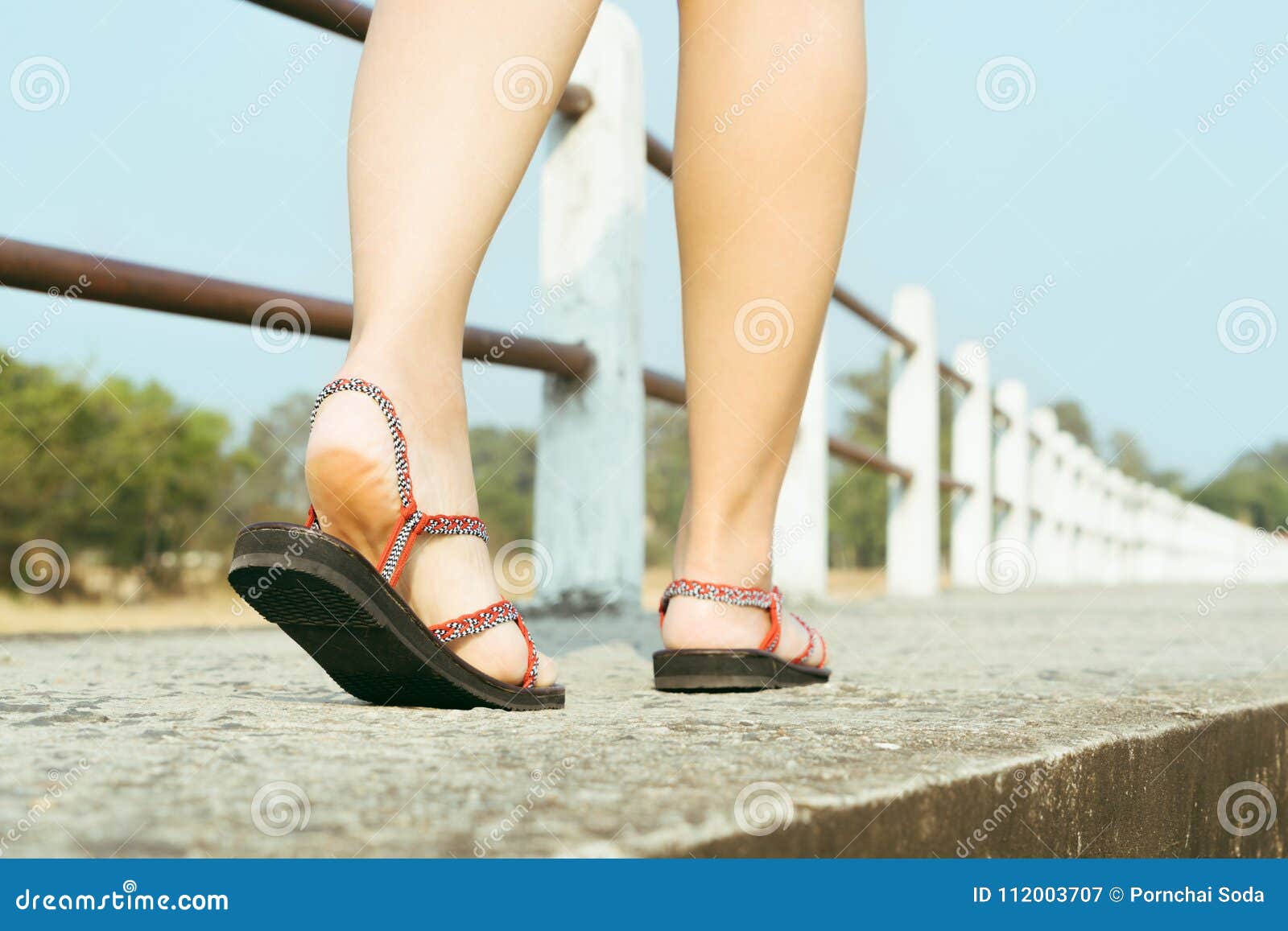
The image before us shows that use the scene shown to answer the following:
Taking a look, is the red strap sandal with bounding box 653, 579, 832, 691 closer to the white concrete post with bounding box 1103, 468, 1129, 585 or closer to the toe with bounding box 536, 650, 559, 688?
the toe with bounding box 536, 650, 559, 688

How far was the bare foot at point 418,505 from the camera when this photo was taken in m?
0.65

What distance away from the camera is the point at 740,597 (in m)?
0.90

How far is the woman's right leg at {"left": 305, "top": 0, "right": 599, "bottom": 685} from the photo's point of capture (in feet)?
2.21

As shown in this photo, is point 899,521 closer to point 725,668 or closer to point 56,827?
point 725,668

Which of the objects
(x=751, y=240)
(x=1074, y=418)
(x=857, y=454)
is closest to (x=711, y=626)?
(x=751, y=240)

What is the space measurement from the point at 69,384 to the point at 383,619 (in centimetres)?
702

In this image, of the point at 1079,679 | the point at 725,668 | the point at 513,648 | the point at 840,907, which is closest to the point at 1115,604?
the point at 1079,679

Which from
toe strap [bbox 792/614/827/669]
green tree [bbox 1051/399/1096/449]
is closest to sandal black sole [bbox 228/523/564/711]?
toe strap [bbox 792/614/827/669]

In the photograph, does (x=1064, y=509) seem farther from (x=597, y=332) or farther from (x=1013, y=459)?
(x=597, y=332)

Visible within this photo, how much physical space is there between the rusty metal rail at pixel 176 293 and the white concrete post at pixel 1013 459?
4311 millimetres

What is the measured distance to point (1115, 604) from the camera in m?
3.00

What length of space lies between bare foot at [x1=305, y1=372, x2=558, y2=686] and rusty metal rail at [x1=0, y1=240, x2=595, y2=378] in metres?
0.34

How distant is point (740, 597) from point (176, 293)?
590 mm

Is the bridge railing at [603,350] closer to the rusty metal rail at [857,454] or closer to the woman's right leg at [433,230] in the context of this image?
the rusty metal rail at [857,454]
